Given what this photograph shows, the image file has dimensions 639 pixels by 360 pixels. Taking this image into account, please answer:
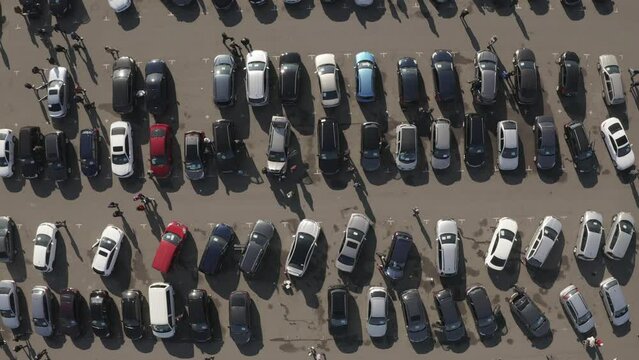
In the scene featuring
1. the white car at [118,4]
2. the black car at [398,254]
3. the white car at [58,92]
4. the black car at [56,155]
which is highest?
the white car at [118,4]

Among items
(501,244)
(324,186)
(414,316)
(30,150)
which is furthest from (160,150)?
(501,244)

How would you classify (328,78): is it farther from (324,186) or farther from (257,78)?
(324,186)

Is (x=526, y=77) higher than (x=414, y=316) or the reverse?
higher

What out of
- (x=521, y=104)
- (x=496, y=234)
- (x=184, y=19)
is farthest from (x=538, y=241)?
(x=184, y=19)

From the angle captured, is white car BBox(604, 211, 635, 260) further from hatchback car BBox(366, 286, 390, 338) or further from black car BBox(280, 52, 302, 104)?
black car BBox(280, 52, 302, 104)

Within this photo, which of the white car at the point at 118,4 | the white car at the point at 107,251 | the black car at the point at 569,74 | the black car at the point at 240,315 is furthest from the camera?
the white car at the point at 118,4

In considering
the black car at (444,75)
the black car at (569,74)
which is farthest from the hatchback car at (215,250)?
the black car at (569,74)

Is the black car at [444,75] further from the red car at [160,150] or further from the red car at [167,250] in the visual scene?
the red car at [167,250]
